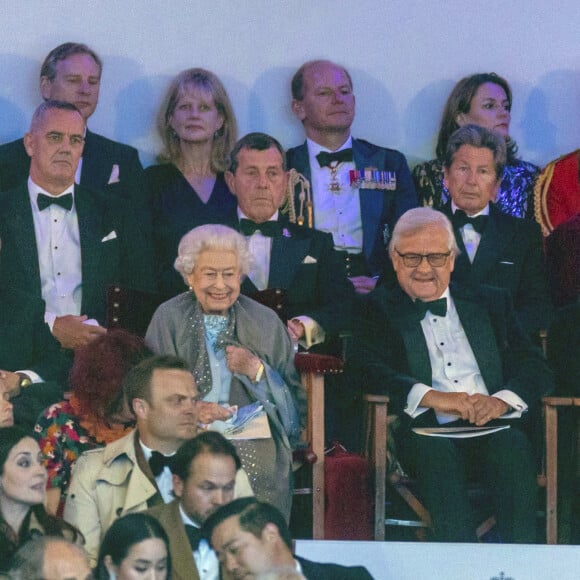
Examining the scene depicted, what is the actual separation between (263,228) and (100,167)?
83 cm

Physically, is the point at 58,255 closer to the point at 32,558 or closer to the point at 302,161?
the point at 302,161

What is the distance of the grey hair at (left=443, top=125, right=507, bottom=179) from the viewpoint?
235 inches

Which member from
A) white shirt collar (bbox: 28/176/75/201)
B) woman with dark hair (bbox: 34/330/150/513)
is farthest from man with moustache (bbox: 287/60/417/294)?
woman with dark hair (bbox: 34/330/150/513)

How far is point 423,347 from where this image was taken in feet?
17.7

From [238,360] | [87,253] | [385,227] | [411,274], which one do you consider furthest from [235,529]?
[385,227]

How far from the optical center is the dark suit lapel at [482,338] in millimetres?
5395

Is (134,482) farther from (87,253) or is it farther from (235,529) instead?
(87,253)

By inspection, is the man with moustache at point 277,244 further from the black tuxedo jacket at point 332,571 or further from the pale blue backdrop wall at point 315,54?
the black tuxedo jacket at point 332,571

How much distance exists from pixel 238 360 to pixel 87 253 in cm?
92

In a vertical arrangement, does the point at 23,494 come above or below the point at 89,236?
below

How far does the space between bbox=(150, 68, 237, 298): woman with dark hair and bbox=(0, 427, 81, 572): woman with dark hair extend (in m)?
1.84

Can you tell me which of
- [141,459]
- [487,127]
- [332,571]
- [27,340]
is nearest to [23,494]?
[141,459]

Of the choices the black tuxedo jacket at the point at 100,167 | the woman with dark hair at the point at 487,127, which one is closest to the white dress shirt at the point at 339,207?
the woman with dark hair at the point at 487,127

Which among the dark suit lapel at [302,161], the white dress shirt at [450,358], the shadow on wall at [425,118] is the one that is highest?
the shadow on wall at [425,118]
